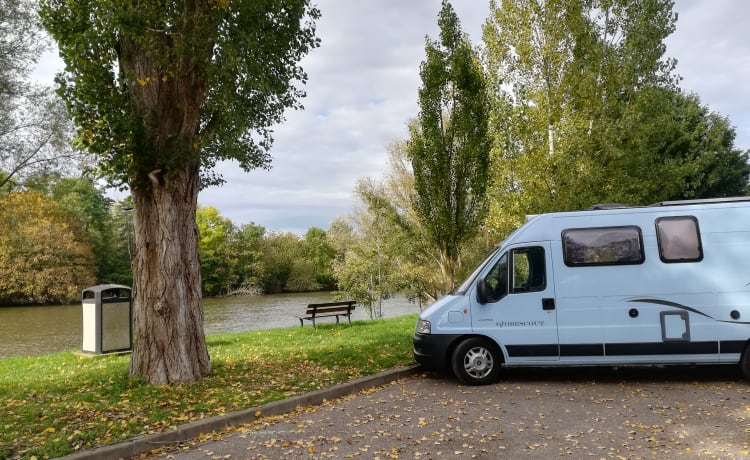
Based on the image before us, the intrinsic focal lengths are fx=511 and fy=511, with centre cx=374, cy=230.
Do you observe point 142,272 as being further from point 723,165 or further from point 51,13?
point 723,165

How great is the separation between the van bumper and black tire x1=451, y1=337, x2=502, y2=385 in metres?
0.15

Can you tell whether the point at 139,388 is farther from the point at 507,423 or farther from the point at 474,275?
the point at 474,275

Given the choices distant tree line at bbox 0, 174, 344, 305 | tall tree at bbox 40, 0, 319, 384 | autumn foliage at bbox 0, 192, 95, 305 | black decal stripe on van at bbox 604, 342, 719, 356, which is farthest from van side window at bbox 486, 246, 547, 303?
autumn foliage at bbox 0, 192, 95, 305

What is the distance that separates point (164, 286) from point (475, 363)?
485 centimetres

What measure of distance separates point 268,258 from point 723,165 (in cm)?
5399

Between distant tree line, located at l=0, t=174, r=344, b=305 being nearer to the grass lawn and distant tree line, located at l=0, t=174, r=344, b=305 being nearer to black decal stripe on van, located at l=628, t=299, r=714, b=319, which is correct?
the grass lawn

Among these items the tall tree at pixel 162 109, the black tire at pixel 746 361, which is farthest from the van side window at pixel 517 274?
the tall tree at pixel 162 109

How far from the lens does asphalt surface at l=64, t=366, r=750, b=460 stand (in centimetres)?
504

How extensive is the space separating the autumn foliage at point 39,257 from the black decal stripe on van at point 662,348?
4500 cm

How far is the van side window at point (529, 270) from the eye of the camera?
794 centimetres

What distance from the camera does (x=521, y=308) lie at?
25.8 ft

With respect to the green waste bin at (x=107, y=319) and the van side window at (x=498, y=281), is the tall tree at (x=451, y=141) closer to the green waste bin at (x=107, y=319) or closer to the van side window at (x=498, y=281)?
the van side window at (x=498, y=281)

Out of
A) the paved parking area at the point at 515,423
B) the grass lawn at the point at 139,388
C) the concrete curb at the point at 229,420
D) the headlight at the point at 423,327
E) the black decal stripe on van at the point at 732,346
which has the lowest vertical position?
the paved parking area at the point at 515,423

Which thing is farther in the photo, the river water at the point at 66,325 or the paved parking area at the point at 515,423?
the river water at the point at 66,325
